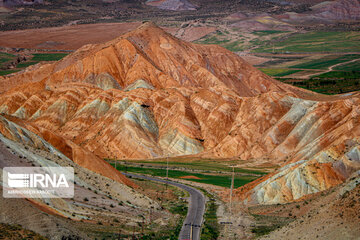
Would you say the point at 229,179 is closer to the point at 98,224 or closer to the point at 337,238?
the point at 98,224

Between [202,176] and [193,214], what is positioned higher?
[202,176]

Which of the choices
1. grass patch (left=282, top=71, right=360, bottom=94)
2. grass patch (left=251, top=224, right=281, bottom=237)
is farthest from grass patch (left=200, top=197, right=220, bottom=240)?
grass patch (left=282, top=71, right=360, bottom=94)

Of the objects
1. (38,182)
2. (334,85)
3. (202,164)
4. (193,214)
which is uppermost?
(334,85)

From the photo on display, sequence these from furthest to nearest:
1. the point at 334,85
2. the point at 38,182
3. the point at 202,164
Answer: the point at 334,85 → the point at 202,164 → the point at 38,182

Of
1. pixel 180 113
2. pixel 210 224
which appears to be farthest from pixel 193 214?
pixel 180 113

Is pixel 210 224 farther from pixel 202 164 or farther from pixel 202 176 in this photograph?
pixel 202 164

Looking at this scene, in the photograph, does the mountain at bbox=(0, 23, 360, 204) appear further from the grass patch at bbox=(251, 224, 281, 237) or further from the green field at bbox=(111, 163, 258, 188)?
the grass patch at bbox=(251, 224, 281, 237)
